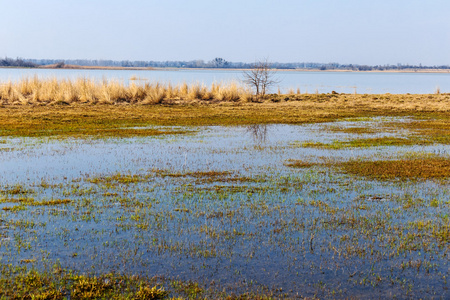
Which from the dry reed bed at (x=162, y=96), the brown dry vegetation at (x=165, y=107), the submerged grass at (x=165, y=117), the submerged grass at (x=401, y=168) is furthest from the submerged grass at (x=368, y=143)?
the dry reed bed at (x=162, y=96)

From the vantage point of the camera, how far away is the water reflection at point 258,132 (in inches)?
774

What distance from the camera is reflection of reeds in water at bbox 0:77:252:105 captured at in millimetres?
35656

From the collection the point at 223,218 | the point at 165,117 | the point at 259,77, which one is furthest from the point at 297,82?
the point at 223,218

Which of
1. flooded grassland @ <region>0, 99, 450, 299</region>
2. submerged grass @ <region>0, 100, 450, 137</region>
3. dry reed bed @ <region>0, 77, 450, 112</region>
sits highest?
dry reed bed @ <region>0, 77, 450, 112</region>

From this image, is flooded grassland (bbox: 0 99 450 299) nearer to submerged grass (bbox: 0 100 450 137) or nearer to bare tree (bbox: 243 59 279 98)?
submerged grass (bbox: 0 100 450 137)

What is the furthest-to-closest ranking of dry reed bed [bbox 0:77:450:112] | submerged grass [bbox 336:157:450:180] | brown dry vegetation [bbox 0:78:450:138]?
dry reed bed [bbox 0:77:450:112] < brown dry vegetation [bbox 0:78:450:138] < submerged grass [bbox 336:157:450:180]

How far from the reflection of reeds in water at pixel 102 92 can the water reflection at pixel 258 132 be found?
13890 mm

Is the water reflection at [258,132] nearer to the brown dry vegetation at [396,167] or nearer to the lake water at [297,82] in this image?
the brown dry vegetation at [396,167]

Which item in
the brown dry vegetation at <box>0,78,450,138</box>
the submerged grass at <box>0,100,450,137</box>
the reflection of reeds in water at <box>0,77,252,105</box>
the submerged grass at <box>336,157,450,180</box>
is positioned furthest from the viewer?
the reflection of reeds in water at <box>0,77,252,105</box>

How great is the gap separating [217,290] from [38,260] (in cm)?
281

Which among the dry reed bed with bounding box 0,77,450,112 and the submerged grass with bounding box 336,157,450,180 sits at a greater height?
the dry reed bed with bounding box 0,77,450,112

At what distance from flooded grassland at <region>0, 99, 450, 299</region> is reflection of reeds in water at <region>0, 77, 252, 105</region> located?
1756 cm

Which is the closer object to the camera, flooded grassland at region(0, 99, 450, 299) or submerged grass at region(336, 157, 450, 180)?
flooded grassland at region(0, 99, 450, 299)

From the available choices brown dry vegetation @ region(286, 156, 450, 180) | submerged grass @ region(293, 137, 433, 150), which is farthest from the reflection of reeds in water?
brown dry vegetation @ region(286, 156, 450, 180)
